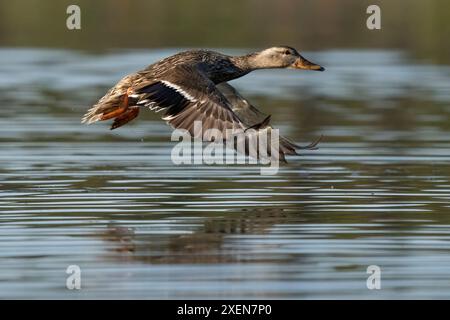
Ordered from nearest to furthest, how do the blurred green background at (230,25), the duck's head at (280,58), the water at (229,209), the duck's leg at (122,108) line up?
the water at (229,209), the duck's leg at (122,108), the duck's head at (280,58), the blurred green background at (230,25)

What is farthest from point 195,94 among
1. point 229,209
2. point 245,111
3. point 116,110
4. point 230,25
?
point 230,25

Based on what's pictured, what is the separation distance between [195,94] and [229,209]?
1.08 metres

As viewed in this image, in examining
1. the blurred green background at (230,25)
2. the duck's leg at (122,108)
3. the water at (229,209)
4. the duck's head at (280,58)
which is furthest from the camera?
the blurred green background at (230,25)

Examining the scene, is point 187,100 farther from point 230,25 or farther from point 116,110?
point 230,25

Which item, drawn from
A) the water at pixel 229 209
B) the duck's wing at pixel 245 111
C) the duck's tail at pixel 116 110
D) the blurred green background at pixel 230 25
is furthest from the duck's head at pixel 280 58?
the blurred green background at pixel 230 25

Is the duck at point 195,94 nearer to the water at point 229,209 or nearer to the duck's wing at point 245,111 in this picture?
the duck's wing at point 245,111

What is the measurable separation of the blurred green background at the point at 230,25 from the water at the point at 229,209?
1061 cm

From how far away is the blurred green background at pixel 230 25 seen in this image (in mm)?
33406

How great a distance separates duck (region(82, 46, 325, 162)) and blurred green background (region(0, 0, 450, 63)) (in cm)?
1559

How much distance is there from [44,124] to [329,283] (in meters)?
10.2

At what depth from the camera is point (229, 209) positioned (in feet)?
43.1

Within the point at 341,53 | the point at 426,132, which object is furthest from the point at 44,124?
the point at 341,53

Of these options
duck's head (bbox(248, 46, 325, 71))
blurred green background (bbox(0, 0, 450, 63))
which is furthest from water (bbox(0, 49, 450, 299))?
blurred green background (bbox(0, 0, 450, 63))
